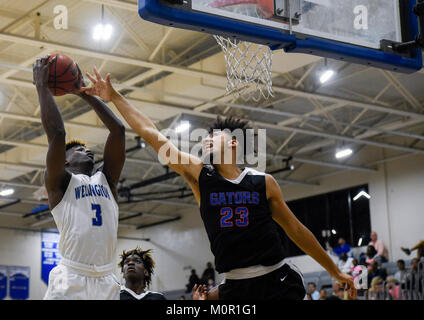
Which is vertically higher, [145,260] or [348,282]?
[145,260]

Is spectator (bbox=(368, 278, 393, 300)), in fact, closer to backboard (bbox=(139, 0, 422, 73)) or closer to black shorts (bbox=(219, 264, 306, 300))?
backboard (bbox=(139, 0, 422, 73))

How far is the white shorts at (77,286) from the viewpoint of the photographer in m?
4.19

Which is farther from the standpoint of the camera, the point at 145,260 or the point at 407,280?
the point at 407,280

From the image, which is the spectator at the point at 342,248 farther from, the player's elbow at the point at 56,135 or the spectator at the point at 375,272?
the player's elbow at the point at 56,135

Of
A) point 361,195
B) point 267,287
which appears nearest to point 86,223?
point 267,287

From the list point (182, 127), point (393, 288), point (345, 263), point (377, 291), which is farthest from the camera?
point (345, 263)

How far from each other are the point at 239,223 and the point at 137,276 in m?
2.92

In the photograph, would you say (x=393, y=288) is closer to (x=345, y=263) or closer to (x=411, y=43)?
(x=345, y=263)

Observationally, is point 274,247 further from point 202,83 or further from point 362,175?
point 362,175

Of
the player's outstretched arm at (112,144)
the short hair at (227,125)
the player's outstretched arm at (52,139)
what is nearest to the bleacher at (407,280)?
the short hair at (227,125)

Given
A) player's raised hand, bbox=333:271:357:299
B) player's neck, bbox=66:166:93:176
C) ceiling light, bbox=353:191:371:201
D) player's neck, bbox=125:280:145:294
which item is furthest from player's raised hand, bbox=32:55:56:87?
ceiling light, bbox=353:191:371:201

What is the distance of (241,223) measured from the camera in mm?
4469

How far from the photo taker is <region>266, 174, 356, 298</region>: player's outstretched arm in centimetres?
466

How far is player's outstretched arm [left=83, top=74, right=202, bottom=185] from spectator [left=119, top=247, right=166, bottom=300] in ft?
8.01
